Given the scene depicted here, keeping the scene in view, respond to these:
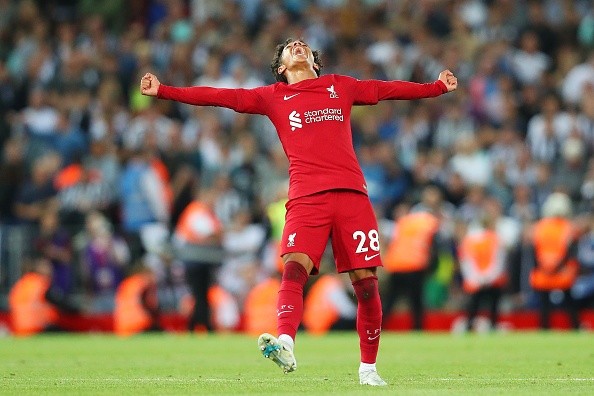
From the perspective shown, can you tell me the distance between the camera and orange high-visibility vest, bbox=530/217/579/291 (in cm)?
2020

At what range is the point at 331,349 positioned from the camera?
50.0 feet

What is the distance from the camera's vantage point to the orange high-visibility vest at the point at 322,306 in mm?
20375

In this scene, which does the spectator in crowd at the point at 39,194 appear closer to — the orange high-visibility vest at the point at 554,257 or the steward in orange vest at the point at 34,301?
the steward in orange vest at the point at 34,301

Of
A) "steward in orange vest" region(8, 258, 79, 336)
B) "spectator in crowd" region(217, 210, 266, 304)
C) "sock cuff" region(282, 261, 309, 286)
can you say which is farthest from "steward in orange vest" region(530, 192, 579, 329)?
"sock cuff" region(282, 261, 309, 286)

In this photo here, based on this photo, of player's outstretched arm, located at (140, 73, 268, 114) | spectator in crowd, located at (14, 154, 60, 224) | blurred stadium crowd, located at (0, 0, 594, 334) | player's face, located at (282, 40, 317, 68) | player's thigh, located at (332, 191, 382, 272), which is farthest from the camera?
spectator in crowd, located at (14, 154, 60, 224)

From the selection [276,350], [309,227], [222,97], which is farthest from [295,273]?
[222,97]

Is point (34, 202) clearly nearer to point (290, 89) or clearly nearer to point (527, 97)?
point (527, 97)

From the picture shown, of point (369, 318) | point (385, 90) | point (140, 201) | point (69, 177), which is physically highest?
point (69, 177)

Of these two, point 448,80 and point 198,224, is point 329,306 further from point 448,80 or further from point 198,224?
point 448,80

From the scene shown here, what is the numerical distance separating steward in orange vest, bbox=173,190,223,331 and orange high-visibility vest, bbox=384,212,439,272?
2587 millimetres

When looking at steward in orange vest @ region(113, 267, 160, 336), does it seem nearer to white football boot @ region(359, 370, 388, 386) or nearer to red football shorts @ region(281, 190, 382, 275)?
white football boot @ region(359, 370, 388, 386)

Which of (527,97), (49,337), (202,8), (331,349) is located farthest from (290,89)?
(202,8)

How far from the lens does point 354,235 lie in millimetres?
9492

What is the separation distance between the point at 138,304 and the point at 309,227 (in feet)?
37.0
